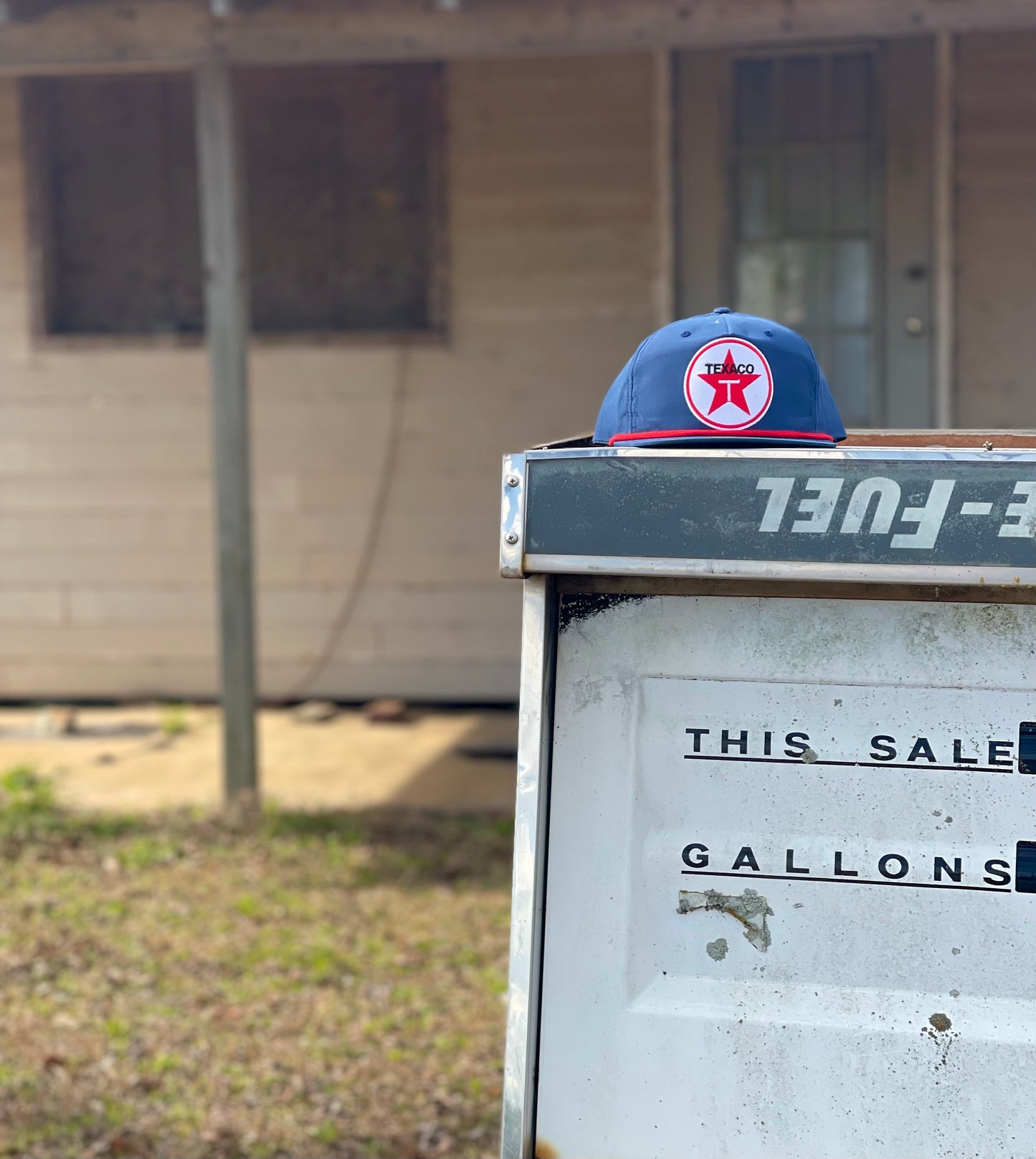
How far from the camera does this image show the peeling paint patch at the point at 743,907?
62.8 inches

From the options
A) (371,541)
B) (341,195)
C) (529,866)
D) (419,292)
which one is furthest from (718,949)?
(341,195)

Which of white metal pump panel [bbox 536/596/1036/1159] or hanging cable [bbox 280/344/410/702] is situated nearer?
white metal pump panel [bbox 536/596/1036/1159]

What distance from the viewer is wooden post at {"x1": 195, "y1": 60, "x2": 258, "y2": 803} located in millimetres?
5316

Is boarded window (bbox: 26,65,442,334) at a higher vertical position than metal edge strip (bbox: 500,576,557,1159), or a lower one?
higher

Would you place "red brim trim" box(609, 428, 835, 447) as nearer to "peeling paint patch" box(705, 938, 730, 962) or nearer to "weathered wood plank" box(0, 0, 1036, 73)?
"peeling paint patch" box(705, 938, 730, 962)

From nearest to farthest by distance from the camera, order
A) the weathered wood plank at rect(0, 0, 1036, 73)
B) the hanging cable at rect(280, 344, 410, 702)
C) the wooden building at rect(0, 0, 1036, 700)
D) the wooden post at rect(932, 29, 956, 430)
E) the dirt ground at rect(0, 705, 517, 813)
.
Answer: the weathered wood plank at rect(0, 0, 1036, 73)
the dirt ground at rect(0, 705, 517, 813)
the wooden post at rect(932, 29, 956, 430)
the wooden building at rect(0, 0, 1036, 700)
the hanging cable at rect(280, 344, 410, 702)

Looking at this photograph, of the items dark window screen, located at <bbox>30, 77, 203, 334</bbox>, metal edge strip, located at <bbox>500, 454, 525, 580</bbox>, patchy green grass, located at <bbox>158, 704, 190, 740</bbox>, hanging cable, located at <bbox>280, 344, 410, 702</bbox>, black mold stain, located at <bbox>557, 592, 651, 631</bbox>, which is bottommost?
patchy green grass, located at <bbox>158, 704, 190, 740</bbox>

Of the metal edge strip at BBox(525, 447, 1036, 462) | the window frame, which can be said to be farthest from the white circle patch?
the window frame

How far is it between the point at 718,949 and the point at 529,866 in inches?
9.2

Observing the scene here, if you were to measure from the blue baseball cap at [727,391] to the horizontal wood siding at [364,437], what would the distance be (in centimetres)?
518

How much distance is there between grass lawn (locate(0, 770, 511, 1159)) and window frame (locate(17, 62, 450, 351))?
2.66 metres

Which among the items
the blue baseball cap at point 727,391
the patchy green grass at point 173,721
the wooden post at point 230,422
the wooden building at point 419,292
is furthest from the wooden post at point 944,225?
the blue baseball cap at point 727,391

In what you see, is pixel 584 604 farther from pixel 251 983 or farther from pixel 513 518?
pixel 251 983

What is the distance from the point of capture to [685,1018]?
1.58m
